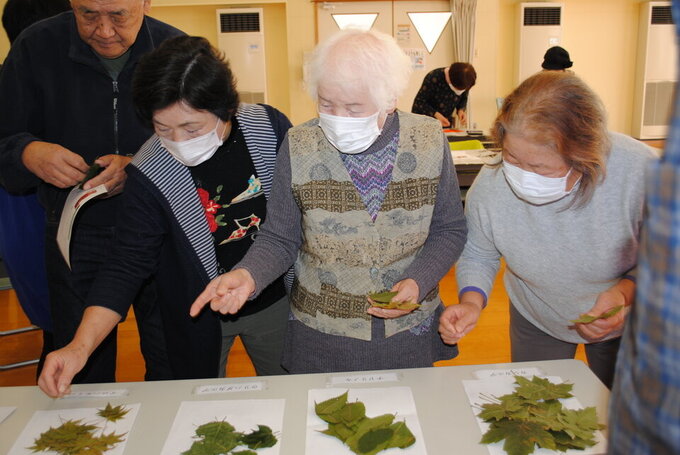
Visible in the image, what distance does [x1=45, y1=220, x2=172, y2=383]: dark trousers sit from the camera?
184 cm

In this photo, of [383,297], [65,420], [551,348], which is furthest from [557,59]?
[65,420]

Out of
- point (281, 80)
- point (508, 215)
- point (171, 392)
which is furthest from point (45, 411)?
point (281, 80)

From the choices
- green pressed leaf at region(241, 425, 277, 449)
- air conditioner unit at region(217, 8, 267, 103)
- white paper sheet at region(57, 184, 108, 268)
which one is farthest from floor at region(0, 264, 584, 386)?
air conditioner unit at region(217, 8, 267, 103)

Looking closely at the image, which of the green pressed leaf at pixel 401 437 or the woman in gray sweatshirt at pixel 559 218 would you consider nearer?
the green pressed leaf at pixel 401 437

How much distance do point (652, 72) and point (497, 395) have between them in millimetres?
8568

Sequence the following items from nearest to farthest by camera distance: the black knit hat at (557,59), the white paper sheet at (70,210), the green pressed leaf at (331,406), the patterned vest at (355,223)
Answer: the green pressed leaf at (331,406) < the patterned vest at (355,223) < the white paper sheet at (70,210) < the black knit hat at (557,59)

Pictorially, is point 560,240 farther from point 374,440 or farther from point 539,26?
point 539,26

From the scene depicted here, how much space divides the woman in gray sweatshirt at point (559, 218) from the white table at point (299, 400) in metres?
0.13

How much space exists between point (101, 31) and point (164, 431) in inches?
45.8

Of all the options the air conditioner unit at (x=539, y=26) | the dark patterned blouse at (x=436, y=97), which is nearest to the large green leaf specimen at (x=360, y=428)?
the dark patterned blouse at (x=436, y=97)

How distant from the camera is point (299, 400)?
53.5 inches

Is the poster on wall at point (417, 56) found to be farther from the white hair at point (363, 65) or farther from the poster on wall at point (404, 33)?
the white hair at point (363, 65)

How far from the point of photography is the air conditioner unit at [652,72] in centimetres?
818

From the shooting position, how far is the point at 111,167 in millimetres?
1690
